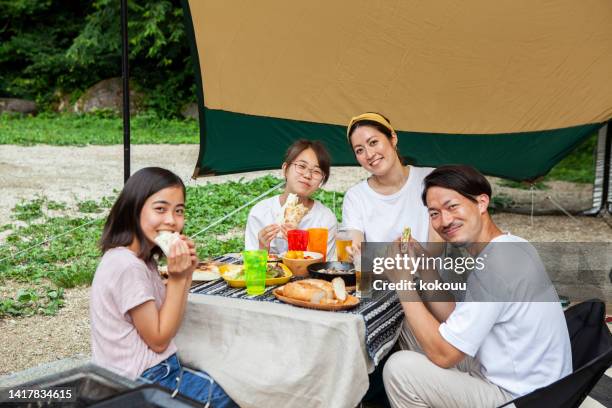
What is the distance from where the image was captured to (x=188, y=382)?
6.70 feet

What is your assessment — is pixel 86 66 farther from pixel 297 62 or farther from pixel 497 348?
pixel 497 348

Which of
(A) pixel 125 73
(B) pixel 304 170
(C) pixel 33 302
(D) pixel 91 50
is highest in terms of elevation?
(D) pixel 91 50

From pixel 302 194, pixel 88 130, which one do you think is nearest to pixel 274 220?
pixel 302 194

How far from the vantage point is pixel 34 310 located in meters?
4.09

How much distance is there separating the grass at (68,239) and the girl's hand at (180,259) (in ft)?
8.31

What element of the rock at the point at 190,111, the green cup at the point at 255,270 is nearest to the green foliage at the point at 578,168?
the green cup at the point at 255,270

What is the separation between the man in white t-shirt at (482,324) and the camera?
1.83 metres

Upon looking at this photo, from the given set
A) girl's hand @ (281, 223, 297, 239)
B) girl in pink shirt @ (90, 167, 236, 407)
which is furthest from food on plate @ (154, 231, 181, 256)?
girl's hand @ (281, 223, 297, 239)

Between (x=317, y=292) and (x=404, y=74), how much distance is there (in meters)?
3.75

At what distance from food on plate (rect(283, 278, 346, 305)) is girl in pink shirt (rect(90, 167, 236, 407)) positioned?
357 millimetres

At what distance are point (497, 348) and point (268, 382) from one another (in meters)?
0.68

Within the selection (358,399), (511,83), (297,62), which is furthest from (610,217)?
(358,399)

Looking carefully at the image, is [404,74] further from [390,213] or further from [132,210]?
[132,210]

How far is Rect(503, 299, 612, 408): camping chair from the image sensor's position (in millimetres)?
1734
